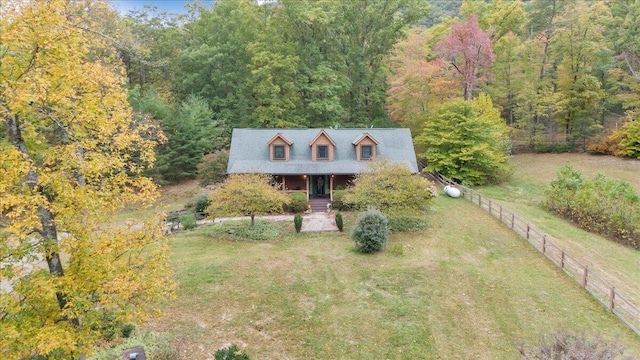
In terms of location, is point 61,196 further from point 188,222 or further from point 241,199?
point 188,222

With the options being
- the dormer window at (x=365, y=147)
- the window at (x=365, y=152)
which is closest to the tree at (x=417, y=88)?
the dormer window at (x=365, y=147)

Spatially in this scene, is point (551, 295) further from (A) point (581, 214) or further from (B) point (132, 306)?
(B) point (132, 306)

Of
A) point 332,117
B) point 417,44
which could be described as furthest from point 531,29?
point 332,117

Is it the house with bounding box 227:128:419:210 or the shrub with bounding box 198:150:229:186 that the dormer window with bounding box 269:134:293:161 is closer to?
the house with bounding box 227:128:419:210

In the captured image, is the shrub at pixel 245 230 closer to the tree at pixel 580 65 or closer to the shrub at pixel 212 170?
the shrub at pixel 212 170

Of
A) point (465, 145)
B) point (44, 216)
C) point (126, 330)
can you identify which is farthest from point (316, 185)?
point (44, 216)
